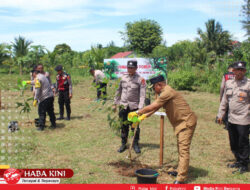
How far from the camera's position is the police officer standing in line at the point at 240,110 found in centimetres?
453

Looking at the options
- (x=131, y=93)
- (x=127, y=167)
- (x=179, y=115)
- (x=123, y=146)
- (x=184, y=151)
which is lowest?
(x=127, y=167)

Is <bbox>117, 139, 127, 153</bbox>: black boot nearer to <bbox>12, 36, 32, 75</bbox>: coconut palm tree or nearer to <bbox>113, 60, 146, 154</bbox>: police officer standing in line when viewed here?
<bbox>113, 60, 146, 154</bbox>: police officer standing in line

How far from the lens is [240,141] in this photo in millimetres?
4652

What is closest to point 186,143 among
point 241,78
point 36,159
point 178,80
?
point 241,78

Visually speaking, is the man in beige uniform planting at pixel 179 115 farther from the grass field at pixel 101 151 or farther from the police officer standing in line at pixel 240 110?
the police officer standing in line at pixel 240 110

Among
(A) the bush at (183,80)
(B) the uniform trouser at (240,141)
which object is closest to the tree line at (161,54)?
(A) the bush at (183,80)

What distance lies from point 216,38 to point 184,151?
172 feet

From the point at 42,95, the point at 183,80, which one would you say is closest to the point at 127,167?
the point at 42,95

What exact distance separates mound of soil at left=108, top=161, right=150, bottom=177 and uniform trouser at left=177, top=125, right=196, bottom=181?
90 centimetres

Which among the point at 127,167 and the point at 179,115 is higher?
the point at 179,115

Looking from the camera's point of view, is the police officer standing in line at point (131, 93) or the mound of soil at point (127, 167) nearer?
the mound of soil at point (127, 167)

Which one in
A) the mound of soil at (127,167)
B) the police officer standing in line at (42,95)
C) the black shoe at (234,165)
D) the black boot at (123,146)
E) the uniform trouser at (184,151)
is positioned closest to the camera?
the uniform trouser at (184,151)

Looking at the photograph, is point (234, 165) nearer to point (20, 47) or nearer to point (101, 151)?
point (101, 151)

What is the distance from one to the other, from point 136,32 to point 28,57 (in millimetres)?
25457
